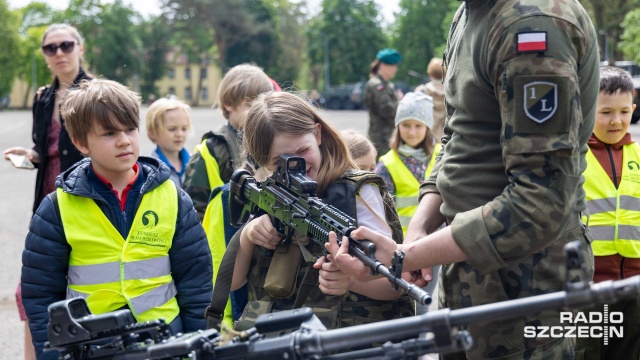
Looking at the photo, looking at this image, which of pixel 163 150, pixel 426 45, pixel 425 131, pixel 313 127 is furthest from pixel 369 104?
pixel 426 45

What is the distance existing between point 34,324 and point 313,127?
1.44m

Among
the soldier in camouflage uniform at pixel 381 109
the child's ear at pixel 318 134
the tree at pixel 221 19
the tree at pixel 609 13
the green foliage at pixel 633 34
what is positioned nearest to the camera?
the child's ear at pixel 318 134

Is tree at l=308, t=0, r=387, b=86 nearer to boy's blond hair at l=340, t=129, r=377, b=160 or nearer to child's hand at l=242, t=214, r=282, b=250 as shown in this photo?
boy's blond hair at l=340, t=129, r=377, b=160

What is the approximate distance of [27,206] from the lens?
1573 centimetres

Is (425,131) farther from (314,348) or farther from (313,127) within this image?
(314,348)

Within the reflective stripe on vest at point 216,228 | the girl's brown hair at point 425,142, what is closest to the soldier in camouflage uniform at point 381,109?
the girl's brown hair at point 425,142

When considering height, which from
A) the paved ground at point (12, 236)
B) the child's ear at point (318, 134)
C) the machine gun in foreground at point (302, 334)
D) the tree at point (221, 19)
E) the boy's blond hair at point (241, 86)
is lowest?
the paved ground at point (12, 236)

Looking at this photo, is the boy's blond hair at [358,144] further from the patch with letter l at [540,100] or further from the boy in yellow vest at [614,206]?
the patch with letter l at [540,100]

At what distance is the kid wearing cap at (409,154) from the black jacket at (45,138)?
90.4 inches

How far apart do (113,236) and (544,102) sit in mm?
2034

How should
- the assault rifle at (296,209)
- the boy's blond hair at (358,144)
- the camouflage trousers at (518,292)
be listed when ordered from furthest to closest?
the boy's blond hair at (358,144) < the camouflage trousers at (518,292) < the assault rifle at (296,209)

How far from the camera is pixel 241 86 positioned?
532 centimetres

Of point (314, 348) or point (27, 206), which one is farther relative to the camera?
point (27, 206)

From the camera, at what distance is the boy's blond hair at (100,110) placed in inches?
148
